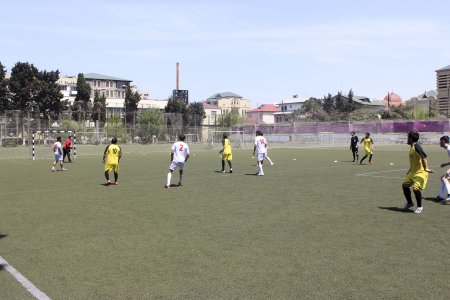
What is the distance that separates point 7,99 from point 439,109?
317 feet

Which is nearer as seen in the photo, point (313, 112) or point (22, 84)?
point (22, 84)

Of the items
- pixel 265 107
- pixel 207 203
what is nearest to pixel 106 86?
pixel 265 107

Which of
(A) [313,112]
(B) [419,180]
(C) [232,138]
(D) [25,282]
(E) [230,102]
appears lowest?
(D) [25,282]

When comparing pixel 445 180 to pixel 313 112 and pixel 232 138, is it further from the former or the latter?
pixel 313 112

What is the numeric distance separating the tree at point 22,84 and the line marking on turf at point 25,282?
247ft

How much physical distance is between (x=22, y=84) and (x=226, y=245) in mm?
76427

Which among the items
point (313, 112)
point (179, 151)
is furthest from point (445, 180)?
point (313, 112)

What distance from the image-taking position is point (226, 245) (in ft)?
25.5

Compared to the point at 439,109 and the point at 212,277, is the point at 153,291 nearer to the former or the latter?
the point at 212,277

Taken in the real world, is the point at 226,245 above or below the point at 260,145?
below

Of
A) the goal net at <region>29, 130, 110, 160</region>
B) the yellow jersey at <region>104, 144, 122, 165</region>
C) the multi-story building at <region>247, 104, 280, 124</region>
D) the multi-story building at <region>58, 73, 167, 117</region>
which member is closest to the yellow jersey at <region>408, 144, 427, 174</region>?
the yellow jersey at <region>104, 144, 122, 165</region>

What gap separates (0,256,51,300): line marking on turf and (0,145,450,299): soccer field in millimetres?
53

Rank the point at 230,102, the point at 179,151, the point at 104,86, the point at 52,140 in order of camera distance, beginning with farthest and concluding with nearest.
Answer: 1. the point at 230,102
2. the point at 104,86
3. the point at 52,140
4. the point at 179,151

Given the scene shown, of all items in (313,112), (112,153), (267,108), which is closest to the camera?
(112,153)
